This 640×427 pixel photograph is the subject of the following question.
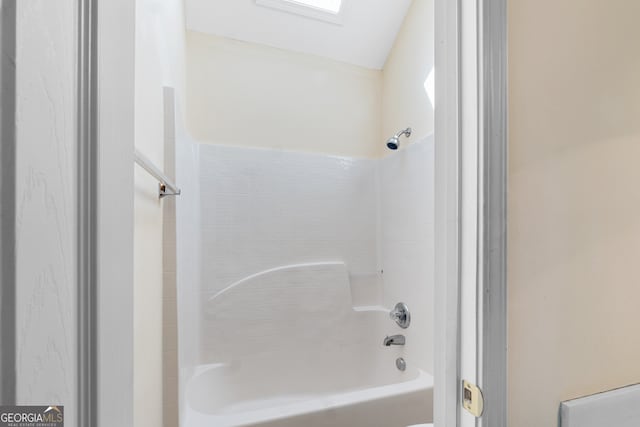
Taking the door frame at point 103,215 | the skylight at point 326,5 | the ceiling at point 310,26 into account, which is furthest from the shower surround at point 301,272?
the door frame at point 103,215

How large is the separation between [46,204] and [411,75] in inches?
74.2

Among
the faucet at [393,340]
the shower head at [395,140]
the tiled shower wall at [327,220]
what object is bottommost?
the faucet at [393,340]

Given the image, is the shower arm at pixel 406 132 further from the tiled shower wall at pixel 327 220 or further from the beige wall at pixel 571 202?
the beige wall at pixel 571 202

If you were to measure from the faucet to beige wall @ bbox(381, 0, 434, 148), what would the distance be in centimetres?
117

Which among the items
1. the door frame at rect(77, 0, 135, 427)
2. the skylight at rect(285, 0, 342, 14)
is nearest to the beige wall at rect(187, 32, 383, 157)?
the skylight at rect(285, 0, 342, 14)

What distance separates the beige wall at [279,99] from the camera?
1768 mm

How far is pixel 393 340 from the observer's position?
1782 mm

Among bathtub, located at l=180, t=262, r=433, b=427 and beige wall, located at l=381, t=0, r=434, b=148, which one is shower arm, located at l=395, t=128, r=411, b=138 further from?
bathtub, located at l=180, t=262, r=433, b=427

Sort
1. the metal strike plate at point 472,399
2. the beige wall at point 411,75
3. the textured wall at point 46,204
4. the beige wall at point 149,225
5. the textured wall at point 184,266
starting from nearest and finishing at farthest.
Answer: the textured wall at point 46,204, the metal strike plate at point 472,399, the beige wall at point 149,225, the textured wall at point 184,266, the beige wall at point 411,75

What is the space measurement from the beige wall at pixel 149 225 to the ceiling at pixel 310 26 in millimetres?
651

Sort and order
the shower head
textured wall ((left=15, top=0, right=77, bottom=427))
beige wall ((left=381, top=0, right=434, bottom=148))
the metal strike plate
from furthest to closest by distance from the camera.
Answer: the shower head, beige wall ((left=381, top=0, right=434, bottom=148)), the metal strike plate, textured wall ((left=15, top=0, right=77, bottom=427))

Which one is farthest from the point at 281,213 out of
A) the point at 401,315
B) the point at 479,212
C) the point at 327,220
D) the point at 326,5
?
the point at 479,212

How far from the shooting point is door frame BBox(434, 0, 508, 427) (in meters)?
0.55

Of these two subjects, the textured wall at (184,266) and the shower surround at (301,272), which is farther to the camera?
the shower surround at (301,272)
